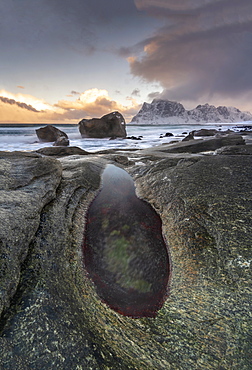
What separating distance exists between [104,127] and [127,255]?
137ft

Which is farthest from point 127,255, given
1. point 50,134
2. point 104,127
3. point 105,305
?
point 104,127

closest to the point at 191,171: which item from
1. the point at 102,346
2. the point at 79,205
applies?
the point at 79,205

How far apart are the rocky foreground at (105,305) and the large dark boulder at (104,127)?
39.6 m

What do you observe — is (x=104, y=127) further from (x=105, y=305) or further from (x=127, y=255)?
(x=105, y=305)

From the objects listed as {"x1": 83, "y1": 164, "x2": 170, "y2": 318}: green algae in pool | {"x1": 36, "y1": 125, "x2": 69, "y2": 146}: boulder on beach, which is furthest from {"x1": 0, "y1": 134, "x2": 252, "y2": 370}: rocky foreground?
{"x1": 36, "y1": 125, "x2": 69, "y2": 146}: boulder on beach

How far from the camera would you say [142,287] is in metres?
2.82

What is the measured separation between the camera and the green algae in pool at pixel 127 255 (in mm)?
2613

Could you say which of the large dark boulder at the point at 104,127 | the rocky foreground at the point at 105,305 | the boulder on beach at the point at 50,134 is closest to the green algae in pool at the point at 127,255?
the rocky foreground at the point at 105,305

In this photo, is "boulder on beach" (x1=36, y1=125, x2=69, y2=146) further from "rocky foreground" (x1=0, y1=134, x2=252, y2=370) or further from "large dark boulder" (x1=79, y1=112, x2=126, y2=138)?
"rocky foreground" (x1=0, y1=134, x2=252, y2=370)

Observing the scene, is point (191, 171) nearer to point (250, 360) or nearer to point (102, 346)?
point (250, 360)

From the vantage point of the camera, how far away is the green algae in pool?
2613 mm

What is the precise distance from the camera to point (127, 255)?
335cm

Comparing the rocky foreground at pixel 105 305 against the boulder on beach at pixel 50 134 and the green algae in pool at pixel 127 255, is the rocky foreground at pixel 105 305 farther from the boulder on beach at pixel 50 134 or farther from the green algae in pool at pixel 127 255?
the boulder on beach at pixel 50 134

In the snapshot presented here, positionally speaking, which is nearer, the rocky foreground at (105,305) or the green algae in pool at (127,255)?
the rocky foreground at (105,305)
